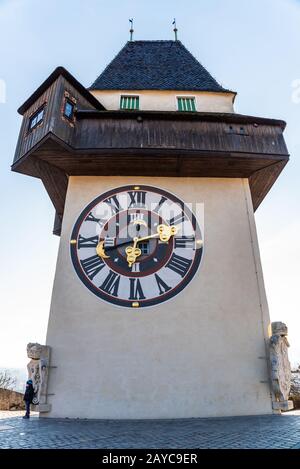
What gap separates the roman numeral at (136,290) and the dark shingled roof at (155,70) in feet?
21.5

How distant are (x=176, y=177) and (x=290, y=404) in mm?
5846

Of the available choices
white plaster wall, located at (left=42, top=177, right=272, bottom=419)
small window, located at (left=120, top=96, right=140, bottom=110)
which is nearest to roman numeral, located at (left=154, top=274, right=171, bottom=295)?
white plaster wall, located at (left=42, top=177, right=272, bottom=419)

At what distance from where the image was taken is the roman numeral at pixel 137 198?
8.80m

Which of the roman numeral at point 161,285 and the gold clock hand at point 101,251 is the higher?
the gold clock hand at point 101,251

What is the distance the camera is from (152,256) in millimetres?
8188

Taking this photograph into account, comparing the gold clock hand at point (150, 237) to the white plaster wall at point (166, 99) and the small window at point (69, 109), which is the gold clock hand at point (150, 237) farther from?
the white plaster wall at point (166, 99)

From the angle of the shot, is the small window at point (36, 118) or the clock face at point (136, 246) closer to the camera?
the clock face at point (136, 246)

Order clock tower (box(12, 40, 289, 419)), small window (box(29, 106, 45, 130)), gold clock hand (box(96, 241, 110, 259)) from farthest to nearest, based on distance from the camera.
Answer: small window (box(29, 106, 45, 130)) < gold clock hand (box(96, 241, 110, 259)) < clock tower (box(12, 40, 289, 419))

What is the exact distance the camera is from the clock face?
7820 millimetres

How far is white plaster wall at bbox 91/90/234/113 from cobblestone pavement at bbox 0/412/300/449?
854 cm

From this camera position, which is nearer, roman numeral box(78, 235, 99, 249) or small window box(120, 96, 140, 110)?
roman numeral box(78, 235, 99, 249)

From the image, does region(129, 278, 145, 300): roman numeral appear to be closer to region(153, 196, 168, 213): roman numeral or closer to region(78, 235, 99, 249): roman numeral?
region(78, 235, 99, 249): roman numeral

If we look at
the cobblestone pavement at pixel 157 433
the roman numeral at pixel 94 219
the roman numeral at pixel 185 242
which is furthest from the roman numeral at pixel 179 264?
the cobblestone pavement at pixel 157 433
